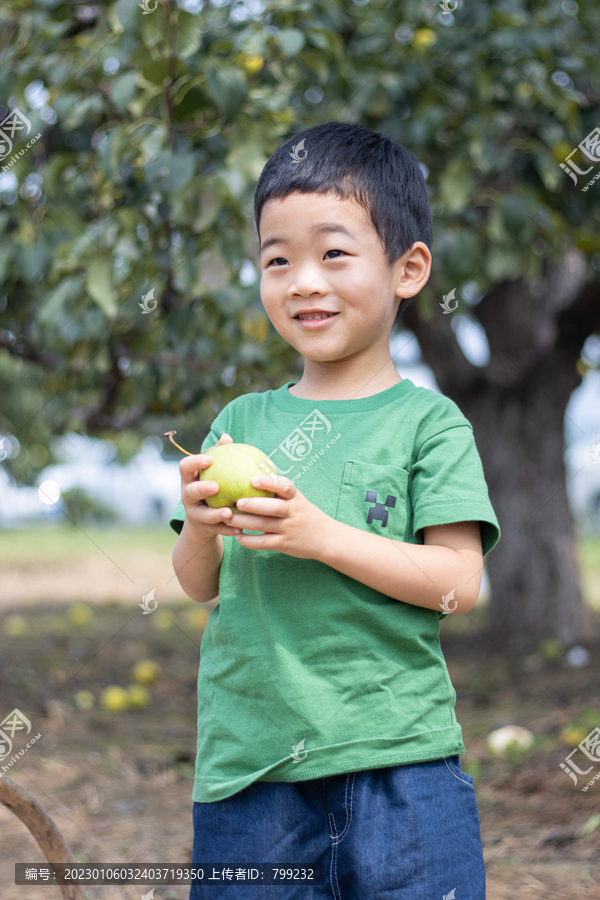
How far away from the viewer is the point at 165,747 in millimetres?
3129

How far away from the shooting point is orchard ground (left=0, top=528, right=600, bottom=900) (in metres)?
2.11

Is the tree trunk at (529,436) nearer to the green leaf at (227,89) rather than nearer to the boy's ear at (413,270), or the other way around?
the green leaf at (227,89)

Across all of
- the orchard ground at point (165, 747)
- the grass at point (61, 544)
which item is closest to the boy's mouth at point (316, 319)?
the orchard ground at point (165, 747)

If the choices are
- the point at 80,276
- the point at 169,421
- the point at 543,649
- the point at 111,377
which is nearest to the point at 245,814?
the point at 80,276

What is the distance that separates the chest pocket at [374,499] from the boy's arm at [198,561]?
0.16 m

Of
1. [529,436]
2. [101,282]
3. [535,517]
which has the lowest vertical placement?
[535,517]

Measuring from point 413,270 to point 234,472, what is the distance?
387mm

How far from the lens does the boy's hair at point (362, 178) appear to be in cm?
101

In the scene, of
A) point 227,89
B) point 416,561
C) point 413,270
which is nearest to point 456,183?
point 227,89

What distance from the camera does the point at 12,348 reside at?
10.6 ft

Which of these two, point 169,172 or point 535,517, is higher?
point 169,172

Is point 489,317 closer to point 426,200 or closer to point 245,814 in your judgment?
point 426,200

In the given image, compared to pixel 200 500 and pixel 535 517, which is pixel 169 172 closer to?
pixel 200 500

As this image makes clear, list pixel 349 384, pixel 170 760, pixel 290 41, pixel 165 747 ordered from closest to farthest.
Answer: pixel 349 384 < pixel 290 41 < pixel 170 760 < pixel 165 747
